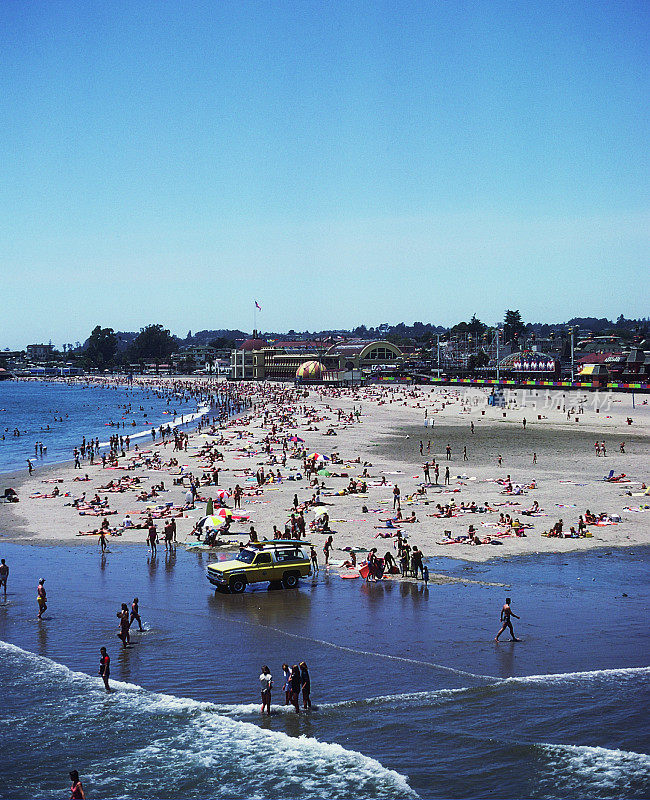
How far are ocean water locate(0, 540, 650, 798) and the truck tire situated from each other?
30cm

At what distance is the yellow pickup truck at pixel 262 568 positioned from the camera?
22969mm

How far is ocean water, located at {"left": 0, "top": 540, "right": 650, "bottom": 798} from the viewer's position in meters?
13.1

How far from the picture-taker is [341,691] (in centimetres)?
1605

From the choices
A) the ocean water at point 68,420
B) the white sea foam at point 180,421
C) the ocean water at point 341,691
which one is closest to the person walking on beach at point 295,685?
the ocean water at point 341,691

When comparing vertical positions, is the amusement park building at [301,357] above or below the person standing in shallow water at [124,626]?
above

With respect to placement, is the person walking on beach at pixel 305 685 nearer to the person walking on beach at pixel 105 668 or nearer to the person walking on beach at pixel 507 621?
the person walking on beach at pixel 105 668

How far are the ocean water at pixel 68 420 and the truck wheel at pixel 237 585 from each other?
33.2m

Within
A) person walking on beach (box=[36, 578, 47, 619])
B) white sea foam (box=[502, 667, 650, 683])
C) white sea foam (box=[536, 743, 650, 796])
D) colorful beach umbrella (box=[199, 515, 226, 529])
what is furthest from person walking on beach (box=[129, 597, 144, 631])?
white sea foam (box=[536, 743, 650, 796])

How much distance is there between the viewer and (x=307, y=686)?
15242mm

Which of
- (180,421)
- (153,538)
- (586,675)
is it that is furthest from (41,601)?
(180,421)

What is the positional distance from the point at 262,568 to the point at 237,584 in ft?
2.73

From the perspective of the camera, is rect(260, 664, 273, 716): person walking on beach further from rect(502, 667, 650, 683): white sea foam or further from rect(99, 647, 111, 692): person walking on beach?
rect(502, 667, 650, 683): white sea foam

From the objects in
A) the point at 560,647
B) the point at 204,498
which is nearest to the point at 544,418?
the point at 204,498

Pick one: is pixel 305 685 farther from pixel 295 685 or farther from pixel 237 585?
pixel 237 585
